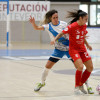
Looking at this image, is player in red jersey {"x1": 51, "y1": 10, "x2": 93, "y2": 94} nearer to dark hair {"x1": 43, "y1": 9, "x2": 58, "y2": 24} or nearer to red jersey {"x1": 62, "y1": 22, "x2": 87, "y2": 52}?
red jersey {"x1": 62, "y1": 22, "x2": 87, "y2": 52}

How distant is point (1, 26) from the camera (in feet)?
99.0

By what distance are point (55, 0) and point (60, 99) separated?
24.8 m

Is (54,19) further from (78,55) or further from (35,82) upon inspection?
(35,82)

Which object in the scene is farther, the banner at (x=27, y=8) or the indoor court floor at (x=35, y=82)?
the banner at (x=27, y=8)

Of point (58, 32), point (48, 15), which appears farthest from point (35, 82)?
point (48, 15)

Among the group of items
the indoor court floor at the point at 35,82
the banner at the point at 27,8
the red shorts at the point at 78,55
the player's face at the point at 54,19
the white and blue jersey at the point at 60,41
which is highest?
the banner at the point at 27,8

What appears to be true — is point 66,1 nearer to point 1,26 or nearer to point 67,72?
point 1,26

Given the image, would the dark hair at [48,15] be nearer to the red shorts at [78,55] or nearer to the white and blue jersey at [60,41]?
the white and blue jersey at [60,41]

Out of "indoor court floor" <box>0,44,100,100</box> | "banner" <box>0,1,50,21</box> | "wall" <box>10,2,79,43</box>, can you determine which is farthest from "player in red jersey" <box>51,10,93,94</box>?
"wall" <box>10,2,79,43</box>

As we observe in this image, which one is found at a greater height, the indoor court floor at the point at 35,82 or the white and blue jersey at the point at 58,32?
the white and blue jersey at the point at 58,32

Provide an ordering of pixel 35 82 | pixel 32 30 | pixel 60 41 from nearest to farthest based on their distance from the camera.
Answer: pixel 60 41
pixel 35 82
pixel 32 30

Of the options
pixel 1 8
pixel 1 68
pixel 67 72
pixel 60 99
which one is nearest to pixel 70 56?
pixel 60 99

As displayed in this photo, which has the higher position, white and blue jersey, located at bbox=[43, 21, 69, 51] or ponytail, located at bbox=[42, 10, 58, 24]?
ponytail, located at bbox=[42, 10, 58, 24]

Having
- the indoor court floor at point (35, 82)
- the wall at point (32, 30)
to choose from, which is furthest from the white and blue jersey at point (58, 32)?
the wall at point (32, 30)
